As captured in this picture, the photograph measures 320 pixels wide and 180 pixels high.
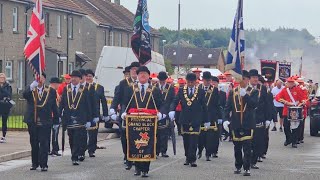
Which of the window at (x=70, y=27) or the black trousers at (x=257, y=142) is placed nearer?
the black trousers at (x=257, y=142)

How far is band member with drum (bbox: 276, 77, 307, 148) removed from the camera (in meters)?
22.5

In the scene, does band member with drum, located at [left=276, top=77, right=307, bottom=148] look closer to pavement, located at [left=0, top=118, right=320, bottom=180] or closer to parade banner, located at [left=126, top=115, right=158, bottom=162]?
pavement, located at [left=0, top=118, right=320, bottom=180]

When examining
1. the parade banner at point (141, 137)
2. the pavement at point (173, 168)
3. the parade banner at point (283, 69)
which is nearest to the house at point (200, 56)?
the parade banner at point (283, 69)

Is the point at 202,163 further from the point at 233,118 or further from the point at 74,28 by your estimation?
the point at 74,28

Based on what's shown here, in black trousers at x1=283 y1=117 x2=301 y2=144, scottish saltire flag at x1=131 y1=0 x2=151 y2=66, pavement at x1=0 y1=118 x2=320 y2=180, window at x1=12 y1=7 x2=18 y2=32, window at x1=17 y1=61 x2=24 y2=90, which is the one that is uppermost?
window at x1=12 y1=7 x2=18 y2=32

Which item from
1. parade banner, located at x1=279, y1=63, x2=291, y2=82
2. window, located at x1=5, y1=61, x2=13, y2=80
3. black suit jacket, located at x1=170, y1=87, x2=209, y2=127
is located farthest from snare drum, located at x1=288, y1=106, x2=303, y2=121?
window, located at x1=5, y1=61, x2=13, y2=80

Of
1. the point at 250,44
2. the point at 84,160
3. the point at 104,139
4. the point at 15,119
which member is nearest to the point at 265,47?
the point at 250,44

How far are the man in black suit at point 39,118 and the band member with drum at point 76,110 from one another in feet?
3.11

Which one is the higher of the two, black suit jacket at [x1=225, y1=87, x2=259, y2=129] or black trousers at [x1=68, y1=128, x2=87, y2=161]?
black suit jacket at [x1=225, y1=87, x2=259, y2=129]

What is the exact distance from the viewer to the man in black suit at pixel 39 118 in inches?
638

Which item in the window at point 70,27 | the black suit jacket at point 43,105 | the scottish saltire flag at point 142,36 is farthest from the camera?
the window at point 70,27

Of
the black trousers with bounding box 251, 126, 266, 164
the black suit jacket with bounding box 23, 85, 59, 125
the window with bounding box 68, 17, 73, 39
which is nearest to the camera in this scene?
the black suit jacket with bounding box 23, 85, 59, 125

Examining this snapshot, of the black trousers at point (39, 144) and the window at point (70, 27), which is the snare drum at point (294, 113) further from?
the window at point (70, 27)

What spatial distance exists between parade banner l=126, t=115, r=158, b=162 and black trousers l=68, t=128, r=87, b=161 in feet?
7.60
